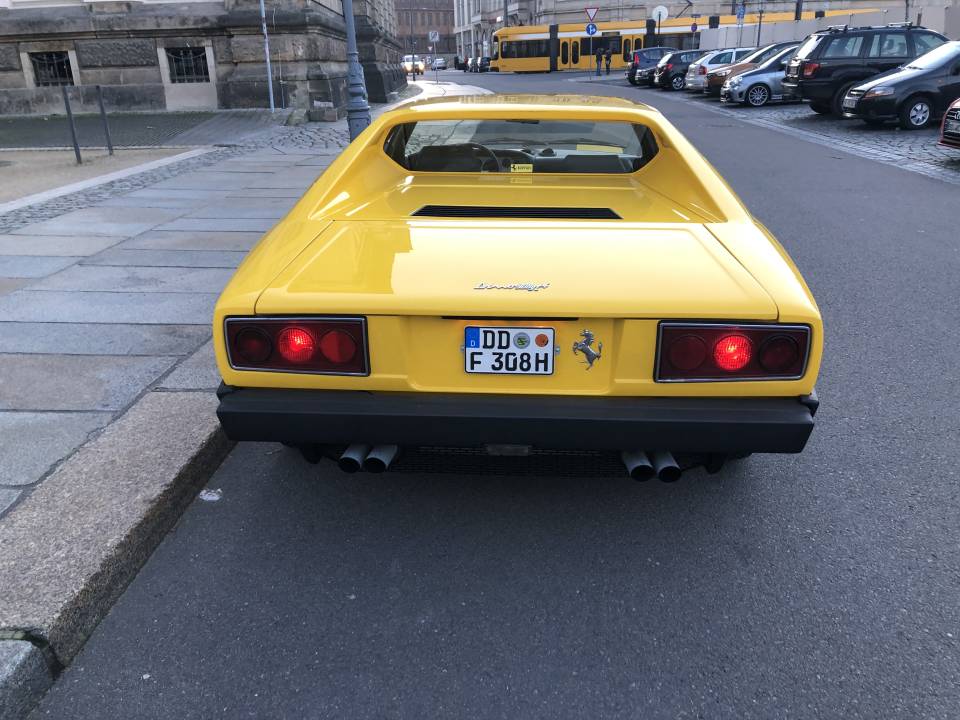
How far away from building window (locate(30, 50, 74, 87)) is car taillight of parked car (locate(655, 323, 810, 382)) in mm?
21162

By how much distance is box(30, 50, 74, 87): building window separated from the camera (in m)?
19.5

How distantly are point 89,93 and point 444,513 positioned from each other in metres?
19.9

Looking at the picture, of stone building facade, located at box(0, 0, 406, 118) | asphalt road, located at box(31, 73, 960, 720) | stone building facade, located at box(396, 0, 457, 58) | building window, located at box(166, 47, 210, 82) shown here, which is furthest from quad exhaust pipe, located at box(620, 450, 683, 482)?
stone building facade, located at box(396, 0, 457, 58)

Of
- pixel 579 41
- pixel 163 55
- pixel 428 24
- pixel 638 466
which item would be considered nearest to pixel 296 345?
pixel 638 466

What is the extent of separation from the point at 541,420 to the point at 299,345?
803mm

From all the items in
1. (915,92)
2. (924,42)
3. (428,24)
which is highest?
(428,24)

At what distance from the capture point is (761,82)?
2278 cm

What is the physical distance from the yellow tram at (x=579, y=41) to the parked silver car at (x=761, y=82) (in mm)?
30380

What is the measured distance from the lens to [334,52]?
813 inches

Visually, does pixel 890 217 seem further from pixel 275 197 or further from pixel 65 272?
pixel 65 272

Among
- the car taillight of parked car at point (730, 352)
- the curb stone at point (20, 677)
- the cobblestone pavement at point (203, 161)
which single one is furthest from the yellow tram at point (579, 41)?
the curb stone at point (20, 677)

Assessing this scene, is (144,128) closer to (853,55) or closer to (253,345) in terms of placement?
(853,55)

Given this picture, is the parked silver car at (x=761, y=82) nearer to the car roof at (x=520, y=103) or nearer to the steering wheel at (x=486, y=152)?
the car roof at (x=520, y=103)

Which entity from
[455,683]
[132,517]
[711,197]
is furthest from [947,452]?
[132,517]
